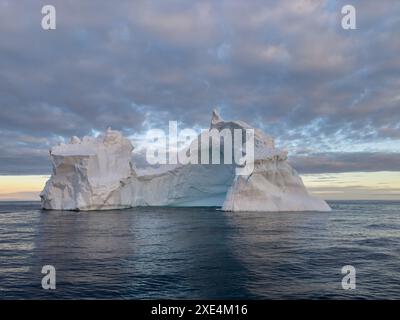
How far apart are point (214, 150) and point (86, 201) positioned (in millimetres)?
18472

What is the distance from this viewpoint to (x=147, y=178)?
52.2 metres

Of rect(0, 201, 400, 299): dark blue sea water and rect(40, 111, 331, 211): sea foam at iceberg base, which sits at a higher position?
rect(40, 111, 331, 211): sea foam at iceberg base

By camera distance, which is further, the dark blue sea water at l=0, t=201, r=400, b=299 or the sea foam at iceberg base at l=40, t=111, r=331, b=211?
the sea foam at iceberg base at l=40, t=111, r=331, b=211

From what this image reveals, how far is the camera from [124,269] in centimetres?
1372

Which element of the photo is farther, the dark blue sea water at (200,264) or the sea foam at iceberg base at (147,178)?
the sea foam at iceberg base at (147,178)

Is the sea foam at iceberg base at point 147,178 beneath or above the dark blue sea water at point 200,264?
above

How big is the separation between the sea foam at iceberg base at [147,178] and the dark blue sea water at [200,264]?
685 inches

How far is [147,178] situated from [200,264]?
38.4 meters

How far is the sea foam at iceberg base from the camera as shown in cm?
4191

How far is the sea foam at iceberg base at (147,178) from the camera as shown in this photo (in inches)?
1650

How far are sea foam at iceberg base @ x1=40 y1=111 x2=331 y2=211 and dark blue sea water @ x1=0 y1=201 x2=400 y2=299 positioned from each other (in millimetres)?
17389

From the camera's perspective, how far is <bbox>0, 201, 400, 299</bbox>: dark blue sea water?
10930 millimetres
